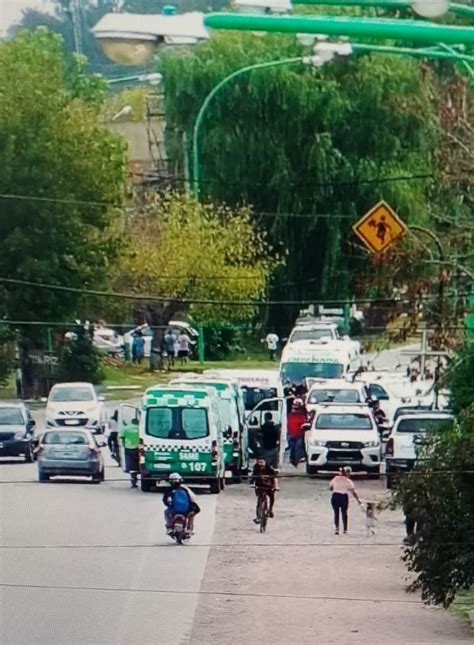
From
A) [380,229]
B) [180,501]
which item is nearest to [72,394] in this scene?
[380,229]

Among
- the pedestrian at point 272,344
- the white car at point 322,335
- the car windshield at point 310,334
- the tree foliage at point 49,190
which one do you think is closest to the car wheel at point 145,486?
the tree foliage at point 49,190

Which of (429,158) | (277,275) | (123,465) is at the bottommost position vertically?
(123,465)

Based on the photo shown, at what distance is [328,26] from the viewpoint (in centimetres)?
1285

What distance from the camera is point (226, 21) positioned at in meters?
12.8

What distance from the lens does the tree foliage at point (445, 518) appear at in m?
22.7

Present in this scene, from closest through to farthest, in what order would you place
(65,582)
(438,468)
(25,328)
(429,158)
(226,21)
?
1. (226,21)
2. (438,468)
3. (65,582)
4. (429,158)
5. (25,328)

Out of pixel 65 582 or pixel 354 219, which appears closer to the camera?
pixel 65 582

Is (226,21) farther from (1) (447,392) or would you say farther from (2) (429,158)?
(2) (429,158)

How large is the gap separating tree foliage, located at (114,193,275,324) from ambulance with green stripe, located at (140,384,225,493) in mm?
8501

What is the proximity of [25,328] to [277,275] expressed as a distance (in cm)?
703

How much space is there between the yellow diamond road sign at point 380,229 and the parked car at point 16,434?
8.52 meters

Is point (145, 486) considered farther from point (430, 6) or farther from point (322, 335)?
point (430, 6)

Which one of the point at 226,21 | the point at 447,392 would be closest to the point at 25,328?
the point at 447,392

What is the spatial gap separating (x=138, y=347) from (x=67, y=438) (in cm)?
1035
